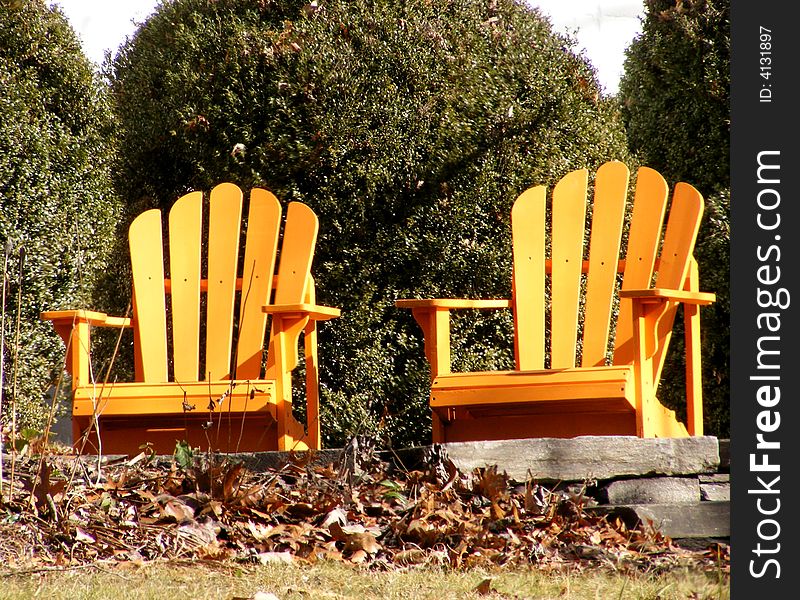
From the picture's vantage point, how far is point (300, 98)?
494 centimetres

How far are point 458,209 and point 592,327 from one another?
1238 millimetres

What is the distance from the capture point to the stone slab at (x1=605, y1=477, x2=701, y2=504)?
2.97 metres

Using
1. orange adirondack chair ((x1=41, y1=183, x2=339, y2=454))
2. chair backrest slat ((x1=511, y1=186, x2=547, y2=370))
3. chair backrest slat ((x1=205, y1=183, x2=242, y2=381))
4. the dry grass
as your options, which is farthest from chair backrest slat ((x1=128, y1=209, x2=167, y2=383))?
the dry grass

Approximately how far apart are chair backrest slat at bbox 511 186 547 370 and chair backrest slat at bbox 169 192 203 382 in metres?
1.36

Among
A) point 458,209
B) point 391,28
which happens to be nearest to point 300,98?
point 391,28

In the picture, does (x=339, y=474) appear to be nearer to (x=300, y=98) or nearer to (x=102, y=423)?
(x=102, y=423)

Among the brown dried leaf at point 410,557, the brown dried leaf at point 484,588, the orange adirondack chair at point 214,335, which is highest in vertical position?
the orange adirondack chair at point 214,335

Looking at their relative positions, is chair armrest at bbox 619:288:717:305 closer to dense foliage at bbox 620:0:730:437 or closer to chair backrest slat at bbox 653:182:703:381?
chair backrest slat at bbox 653:182:703:381

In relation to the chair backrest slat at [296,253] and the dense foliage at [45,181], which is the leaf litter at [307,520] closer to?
the chair backrest slat at [296,253]

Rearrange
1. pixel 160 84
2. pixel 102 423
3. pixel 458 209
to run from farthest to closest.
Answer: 1. pixel 160 84
2. pixel 458 209
3. pixel 102 423

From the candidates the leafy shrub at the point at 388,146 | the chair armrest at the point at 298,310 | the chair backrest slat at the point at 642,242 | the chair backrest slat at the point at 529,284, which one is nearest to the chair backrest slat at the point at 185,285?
the chair armrest at the point at 298,310

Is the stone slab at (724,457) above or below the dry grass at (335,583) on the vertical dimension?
above

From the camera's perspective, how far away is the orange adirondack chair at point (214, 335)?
3.50 metres

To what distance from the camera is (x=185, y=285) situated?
4.04 metres
